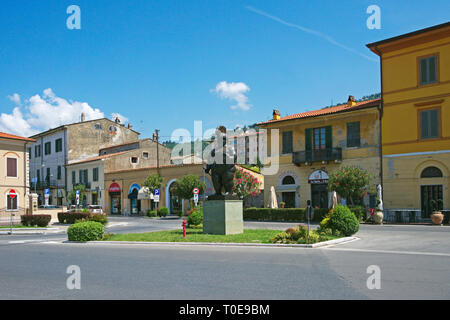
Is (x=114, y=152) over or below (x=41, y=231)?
over

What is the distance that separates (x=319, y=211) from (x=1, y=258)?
71.0ft

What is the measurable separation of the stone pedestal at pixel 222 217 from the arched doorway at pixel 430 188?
622 inches

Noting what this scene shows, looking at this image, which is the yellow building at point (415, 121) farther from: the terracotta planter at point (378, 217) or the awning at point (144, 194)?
the awning at point (144, 194)

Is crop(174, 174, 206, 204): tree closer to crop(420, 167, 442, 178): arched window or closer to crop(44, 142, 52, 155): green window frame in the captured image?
crop(420, 167, 442, 178): arched window

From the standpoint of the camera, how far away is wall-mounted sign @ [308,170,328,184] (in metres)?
33.4

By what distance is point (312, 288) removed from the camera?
7.22 meters

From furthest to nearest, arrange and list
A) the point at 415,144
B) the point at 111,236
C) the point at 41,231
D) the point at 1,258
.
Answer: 1. the point at 415,144
2. the point at 41,231
3. the point at 111,236
4. the point at 1,258

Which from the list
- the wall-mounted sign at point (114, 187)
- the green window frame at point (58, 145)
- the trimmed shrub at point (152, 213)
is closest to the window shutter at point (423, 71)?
the trimmed shrub at point (152, 213)

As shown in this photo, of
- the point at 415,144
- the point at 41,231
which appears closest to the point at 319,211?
the point at 415,144

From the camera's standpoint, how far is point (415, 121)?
93.7 ft

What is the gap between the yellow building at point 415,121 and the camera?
27266 millimetres

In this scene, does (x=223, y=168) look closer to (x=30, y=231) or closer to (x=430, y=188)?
(x=30, y=231)

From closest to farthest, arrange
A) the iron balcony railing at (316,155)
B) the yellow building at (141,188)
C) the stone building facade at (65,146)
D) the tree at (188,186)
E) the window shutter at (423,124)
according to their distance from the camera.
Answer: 1. the window shutter at (423,124)
2. the iron balcony railing at (316,155)
3. the tree at (188,186)
4. the yellow building at (141,188)
5. the stone building facade at (65,146)
